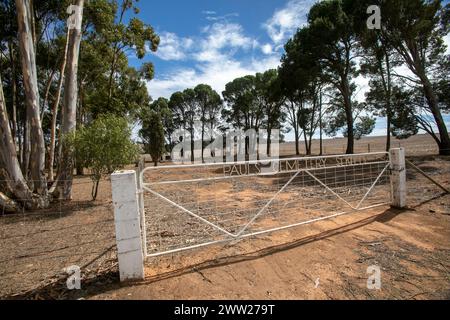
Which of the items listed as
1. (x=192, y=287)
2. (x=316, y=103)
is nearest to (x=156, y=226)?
(x=192, y=287)

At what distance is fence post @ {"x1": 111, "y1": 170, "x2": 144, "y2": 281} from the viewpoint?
291cm

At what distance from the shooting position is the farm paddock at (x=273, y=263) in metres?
2.88

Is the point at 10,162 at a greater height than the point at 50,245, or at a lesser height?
greater

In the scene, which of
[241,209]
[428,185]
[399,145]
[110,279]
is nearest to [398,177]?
[428,185]

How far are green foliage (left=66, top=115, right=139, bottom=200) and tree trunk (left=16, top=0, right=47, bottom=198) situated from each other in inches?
38.7

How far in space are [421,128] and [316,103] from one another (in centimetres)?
1395

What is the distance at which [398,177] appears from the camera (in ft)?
18.3

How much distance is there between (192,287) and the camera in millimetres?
2953

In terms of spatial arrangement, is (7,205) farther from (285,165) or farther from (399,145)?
(399,145)

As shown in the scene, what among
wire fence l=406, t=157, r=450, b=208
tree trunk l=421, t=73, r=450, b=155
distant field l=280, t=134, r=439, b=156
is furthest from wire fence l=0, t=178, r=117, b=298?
tree trunk l=421, t=73, r=450, b=155

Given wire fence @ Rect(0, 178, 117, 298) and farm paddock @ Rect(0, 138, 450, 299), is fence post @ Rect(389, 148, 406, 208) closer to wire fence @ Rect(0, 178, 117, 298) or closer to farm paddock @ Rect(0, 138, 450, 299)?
farm paddock @ Rect(0, 138, 450, 299)

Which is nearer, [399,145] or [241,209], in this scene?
[241,209]

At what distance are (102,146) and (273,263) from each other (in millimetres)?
6984
